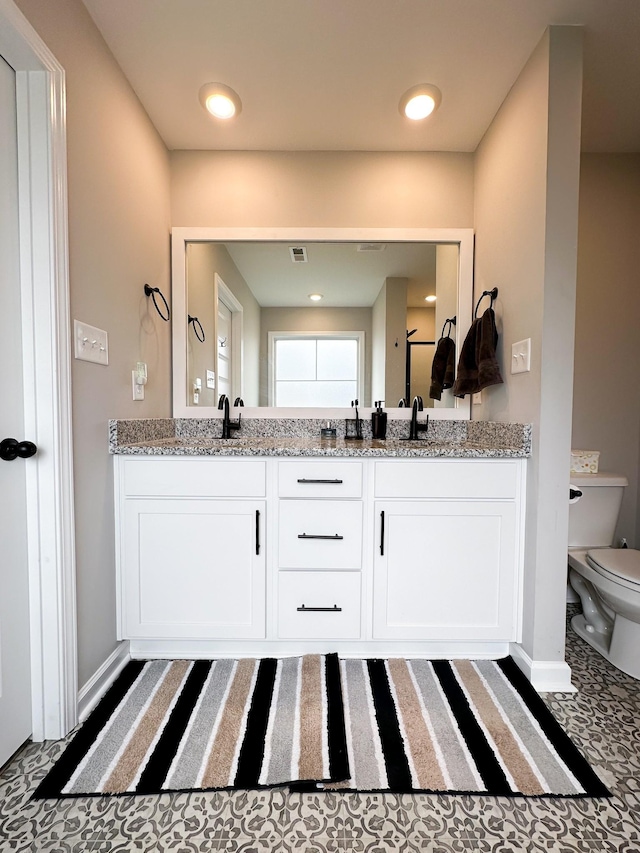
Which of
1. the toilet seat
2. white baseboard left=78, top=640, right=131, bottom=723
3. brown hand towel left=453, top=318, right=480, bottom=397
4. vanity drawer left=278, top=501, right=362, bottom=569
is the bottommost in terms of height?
white baseboard left=78, top=640, right=131, bottom=723

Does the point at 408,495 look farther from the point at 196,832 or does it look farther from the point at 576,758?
the point at 196,832

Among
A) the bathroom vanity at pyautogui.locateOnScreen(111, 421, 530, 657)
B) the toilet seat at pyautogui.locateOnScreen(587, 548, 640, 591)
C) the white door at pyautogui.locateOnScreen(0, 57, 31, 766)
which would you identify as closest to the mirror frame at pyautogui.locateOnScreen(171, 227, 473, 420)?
the bathroom vanity at pyautogui.locateOnScreen(111, 421, 530, 657)

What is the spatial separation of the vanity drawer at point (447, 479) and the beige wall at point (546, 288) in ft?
0.34

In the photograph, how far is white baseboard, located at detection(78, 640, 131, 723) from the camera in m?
1.34

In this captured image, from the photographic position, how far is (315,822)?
99 centimetres

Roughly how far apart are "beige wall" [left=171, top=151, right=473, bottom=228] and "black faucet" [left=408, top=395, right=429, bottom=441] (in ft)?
3.12

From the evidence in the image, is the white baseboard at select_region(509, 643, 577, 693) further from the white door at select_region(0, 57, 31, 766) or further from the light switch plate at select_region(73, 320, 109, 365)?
the light switch plate at select_region(73, 320, 109, 365)

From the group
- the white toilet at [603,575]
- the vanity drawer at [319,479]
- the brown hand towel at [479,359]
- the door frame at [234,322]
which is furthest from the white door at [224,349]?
the white toilet at [603,575]

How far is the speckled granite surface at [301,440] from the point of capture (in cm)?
153

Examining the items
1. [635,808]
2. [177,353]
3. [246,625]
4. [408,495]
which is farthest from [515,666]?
[177,353]

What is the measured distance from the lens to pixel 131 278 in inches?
67.0

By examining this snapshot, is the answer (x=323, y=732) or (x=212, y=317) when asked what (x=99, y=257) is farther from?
(x=323, y=732)

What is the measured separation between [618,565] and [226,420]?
188 centimetres

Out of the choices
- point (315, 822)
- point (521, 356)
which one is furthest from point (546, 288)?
point (315, 822)
